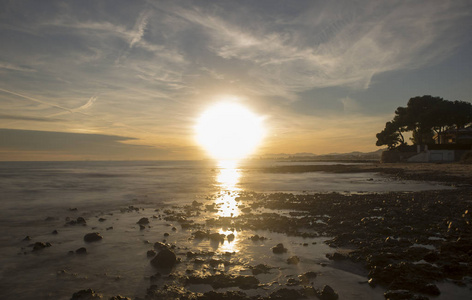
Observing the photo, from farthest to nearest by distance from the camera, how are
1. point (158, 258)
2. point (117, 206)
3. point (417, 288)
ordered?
1. point (117, 206)
2. point (158, 258)
3. point (417, 288)

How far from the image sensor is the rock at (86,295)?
664 centimetres

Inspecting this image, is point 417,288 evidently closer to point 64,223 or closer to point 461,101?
point 64,223

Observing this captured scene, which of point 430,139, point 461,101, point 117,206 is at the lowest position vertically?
point 117,206

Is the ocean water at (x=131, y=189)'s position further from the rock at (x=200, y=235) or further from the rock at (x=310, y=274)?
the rock at (x=310, y=274)

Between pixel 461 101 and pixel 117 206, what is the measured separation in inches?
3581

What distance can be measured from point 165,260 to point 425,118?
85.7 meters

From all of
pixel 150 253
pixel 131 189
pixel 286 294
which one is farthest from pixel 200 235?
pixel 131 189

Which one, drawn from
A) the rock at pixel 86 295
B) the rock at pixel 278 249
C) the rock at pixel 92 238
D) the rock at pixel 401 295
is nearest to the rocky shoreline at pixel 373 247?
the rock at pixel 401 295

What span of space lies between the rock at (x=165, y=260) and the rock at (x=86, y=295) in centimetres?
198

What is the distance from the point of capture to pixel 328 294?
6332 millimetres

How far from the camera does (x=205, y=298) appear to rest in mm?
6449

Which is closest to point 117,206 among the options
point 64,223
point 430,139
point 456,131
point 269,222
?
point 64,223

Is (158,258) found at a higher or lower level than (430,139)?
lower

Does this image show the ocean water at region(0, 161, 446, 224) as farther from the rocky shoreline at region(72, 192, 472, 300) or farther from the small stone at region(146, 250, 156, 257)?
the small stone at region(146, 250, 156, 257)
